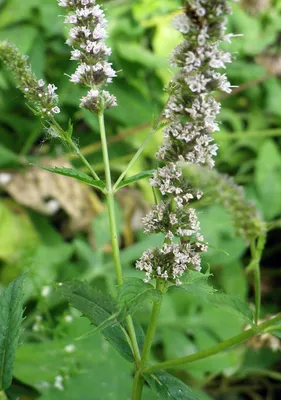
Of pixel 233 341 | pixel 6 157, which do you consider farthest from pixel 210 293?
pixel 6 157

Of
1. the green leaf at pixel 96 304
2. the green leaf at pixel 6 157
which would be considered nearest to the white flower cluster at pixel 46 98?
the green leaf at pixel 96 304

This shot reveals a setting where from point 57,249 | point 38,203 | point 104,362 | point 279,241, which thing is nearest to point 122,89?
point 38,203

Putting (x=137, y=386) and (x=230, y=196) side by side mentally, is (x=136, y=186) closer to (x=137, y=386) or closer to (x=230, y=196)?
(x=137, y=386)

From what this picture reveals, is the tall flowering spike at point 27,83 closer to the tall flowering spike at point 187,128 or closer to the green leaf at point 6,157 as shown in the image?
the tall flowering spike at point 187,128

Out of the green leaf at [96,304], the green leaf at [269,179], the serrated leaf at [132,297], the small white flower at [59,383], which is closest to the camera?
the serrated leaf at [132,297]

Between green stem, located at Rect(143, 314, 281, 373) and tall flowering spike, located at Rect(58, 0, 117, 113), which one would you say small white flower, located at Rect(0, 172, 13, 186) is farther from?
green stem, located at Rect(143, 314, 281, 373)
